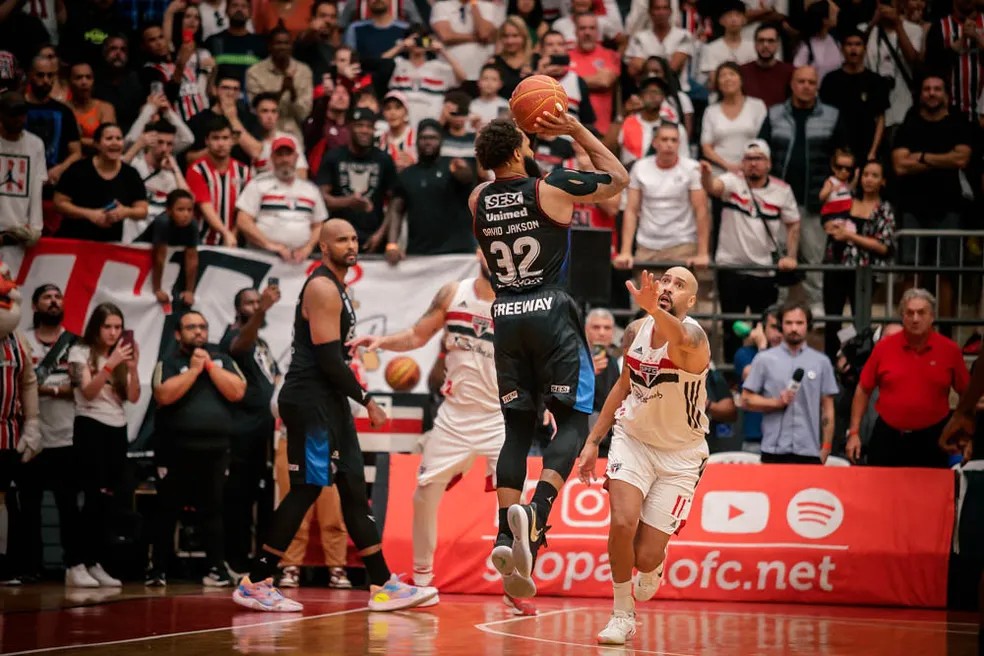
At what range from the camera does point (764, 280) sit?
47.4ft

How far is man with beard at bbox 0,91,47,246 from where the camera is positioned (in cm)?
1352

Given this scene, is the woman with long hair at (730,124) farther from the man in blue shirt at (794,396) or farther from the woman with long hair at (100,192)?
the woman with long hair at (100,192)

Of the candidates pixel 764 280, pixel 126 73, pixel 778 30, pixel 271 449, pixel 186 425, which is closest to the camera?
pixel 186 425

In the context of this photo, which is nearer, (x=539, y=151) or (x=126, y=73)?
(x=539, y=151)

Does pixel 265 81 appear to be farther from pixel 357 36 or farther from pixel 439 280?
pixel 439 280

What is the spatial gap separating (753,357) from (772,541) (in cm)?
230

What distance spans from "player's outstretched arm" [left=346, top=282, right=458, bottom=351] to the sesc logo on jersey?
77.8 inches

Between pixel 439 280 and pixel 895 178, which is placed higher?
pixel 895 178

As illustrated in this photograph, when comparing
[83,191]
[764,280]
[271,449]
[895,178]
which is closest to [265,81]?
[83,191]

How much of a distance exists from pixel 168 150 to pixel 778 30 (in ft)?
25.6

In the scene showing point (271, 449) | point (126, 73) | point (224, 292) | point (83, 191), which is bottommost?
point (271, 449)

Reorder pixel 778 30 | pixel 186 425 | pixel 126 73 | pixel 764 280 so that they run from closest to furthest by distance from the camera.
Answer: pixel 186 425, pixel 764 280, pixel 126 73, pixel 778 30

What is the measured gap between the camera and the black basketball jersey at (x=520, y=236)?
8039 mm

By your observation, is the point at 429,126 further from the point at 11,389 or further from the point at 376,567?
the point at 376,567
